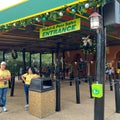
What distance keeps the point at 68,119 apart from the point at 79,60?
15216 millimetres

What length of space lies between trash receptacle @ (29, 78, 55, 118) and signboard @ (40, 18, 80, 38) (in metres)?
1.70

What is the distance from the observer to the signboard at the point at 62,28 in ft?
22.1

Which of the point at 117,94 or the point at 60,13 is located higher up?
the point at 60,13

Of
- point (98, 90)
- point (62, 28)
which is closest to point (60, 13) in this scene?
point (62, 28)

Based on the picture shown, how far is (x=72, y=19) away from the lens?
24.1 feet

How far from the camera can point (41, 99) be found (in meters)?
6.86

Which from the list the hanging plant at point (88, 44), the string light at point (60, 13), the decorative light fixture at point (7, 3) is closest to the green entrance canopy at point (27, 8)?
the decorative light fixture at point (7, 3)

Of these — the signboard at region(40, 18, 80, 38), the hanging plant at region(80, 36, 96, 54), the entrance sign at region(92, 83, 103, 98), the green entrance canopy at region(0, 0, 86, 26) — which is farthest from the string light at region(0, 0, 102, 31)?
the hanging plant at region(80, 36, 96, 54)

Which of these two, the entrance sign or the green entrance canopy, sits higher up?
the green entrance canopy

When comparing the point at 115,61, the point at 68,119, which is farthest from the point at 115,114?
the point at 115,61

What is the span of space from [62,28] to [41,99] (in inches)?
95.3

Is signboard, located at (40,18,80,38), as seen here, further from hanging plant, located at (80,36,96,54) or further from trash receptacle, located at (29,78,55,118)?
hanging plant, located at (80,36,96,54)

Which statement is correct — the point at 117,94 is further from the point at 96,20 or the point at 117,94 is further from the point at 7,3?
the point at 7,3

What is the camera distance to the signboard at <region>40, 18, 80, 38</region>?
6.74 meters
